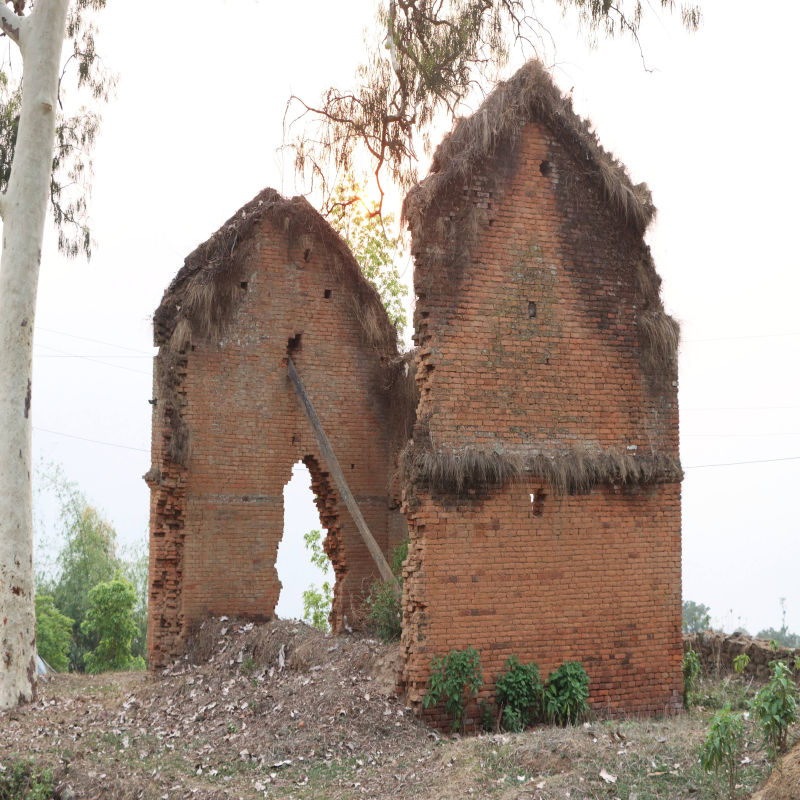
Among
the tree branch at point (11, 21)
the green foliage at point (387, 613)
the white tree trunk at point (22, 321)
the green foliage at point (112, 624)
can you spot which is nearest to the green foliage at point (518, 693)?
the green foliage at point (387, 613)

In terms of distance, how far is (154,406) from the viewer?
14570 mm

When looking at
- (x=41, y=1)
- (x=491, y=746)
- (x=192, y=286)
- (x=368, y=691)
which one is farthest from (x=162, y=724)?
(x=41, y=1)

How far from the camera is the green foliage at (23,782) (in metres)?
8.59

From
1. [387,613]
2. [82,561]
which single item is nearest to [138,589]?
[82,561]

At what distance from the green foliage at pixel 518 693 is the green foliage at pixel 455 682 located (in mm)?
301

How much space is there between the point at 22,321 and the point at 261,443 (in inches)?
149

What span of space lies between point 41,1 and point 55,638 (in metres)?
15.1

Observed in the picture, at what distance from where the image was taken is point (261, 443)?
14.3m

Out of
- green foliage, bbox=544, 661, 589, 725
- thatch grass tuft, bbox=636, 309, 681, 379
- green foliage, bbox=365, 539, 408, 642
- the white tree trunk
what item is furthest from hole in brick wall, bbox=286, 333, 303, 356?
green foliage, bbox=544, 661, 589, 725

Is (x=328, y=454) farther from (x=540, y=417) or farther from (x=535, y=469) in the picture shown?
(x=535, y=469)

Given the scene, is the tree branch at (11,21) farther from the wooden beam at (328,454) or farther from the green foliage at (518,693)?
the green foliage at (518,693)

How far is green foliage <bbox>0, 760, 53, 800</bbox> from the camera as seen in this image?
8.59 meters

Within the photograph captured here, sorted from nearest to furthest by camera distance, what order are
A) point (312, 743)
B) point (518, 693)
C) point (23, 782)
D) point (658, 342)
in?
point (23, 782) < point (312, 743) < point (518, 693) < point (658, 342)

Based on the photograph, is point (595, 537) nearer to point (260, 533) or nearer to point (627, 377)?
point (627, 377)
